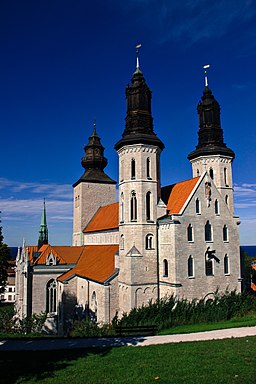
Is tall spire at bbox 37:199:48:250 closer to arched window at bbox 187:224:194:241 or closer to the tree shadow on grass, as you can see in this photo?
arched window at bbox 187:224:194:241

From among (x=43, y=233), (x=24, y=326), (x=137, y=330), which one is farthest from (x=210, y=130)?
(x=43, y=233)

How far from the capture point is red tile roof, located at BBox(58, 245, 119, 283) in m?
27.6

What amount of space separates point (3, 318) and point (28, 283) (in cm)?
407

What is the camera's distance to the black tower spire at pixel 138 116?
2648cm

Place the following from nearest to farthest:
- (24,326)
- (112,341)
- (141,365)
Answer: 1. (141,365)
2. (112,341)
3. (24,326)

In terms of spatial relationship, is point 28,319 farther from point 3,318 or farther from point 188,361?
point 188,361

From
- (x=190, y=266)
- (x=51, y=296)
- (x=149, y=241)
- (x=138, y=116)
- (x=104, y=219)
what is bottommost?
(x=51, y=296)

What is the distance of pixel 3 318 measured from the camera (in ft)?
106

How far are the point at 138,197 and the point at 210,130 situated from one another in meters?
11.3

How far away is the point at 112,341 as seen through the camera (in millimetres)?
14891

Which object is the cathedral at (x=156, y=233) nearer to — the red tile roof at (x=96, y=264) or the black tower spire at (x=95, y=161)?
the red tile roof at (x=96, y=264)

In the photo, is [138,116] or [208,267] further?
[138,116]

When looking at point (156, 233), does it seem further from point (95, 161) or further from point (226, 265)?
point (95, 161)

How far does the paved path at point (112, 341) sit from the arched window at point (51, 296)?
1989cm
